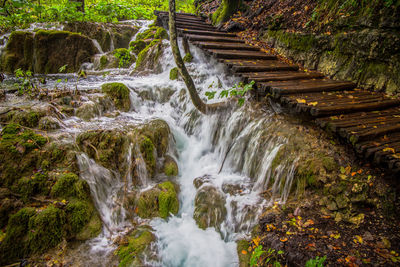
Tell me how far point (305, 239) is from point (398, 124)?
8.24 feet

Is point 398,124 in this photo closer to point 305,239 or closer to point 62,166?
point 305,239

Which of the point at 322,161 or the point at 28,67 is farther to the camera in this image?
the point at 28,67

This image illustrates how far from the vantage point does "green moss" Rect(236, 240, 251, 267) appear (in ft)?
11.6

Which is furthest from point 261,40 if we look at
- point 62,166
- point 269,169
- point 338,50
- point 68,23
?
point 68,23

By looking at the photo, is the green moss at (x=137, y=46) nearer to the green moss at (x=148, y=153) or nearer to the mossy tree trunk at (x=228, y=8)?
the mossy tree trunk at (x=228, y=8)

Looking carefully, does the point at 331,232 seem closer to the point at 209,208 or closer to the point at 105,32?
the point at 209,208

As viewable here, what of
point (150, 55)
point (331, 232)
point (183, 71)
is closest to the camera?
point (331, 232)

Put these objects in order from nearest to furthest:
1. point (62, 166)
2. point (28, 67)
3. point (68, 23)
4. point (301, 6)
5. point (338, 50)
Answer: point (62, 166)
point (338, 50)
point (301, 6)
point (28, 67)
point (68, 23)

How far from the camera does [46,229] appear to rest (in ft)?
11.5

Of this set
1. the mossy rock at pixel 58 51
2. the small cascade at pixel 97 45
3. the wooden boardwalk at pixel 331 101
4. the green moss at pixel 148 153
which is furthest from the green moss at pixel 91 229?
the small cascade at pixel 97 45

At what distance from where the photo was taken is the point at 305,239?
308 centimetres

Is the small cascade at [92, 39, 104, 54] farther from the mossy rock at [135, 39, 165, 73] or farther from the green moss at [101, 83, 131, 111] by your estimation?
the green moss at [101, 83, 131, 111]

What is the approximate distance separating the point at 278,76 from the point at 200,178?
130 inches

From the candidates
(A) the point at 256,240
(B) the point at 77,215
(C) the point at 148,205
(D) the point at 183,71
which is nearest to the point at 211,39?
(D) the point at 183,71
